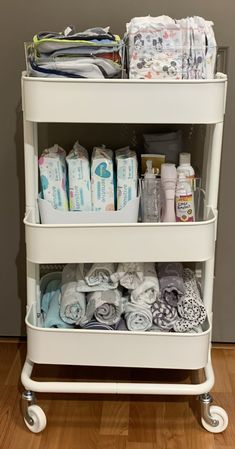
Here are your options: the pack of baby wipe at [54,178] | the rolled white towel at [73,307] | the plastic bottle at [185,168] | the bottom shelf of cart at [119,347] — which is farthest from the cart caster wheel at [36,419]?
the plastic bottle at [185,168]

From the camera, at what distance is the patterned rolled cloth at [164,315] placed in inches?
61.9

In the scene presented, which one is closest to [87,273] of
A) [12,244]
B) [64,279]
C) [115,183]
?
[64,279]

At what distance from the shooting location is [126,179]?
4.90 ft

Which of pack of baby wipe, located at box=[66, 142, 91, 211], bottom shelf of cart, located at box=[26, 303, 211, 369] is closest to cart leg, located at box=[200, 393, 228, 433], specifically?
bottom shelf of cart, located at box=[26, 303, 211, 369]

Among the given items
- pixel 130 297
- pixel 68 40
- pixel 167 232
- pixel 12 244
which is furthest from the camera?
pixel 12 244

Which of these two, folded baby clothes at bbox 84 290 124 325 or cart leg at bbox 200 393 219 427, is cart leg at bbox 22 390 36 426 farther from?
cart leg at bbox 200 393 219 427

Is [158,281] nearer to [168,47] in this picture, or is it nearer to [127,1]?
[168,47]

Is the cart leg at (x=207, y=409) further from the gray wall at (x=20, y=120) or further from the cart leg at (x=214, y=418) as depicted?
the gray wall at (x=20, y=120)

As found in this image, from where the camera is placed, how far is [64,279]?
167 centimetres

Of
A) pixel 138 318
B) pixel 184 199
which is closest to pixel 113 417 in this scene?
pixel 138 318

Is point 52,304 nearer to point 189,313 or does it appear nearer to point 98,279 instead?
point 98,279

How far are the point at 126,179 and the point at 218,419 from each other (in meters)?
0.67

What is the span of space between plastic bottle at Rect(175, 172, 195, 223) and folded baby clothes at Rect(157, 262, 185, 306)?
0.56ft

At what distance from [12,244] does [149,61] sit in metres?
0.77
